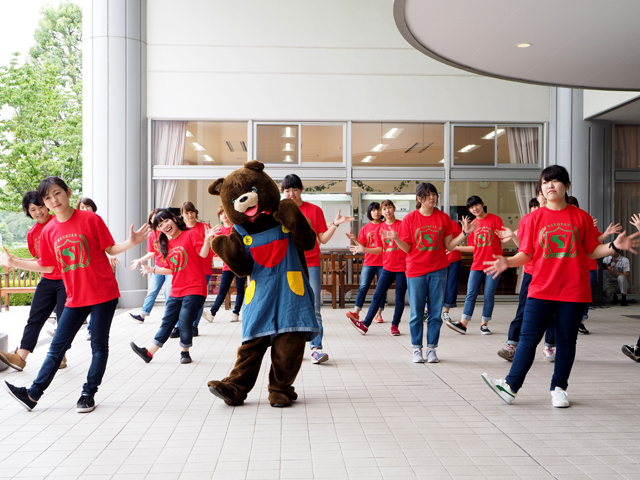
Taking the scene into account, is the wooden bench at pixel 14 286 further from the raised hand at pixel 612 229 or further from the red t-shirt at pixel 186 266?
the raised hand at pixel 612 229

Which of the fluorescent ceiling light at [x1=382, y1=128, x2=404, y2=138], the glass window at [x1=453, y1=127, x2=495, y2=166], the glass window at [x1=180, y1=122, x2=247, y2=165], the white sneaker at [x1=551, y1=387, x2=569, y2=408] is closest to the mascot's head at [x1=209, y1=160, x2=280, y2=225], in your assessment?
the white sneaker at [x1=551, y1=387, x2=569, y2=408]

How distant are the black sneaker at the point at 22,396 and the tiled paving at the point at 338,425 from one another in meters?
0.08

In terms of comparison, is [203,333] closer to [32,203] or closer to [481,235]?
[32,203]

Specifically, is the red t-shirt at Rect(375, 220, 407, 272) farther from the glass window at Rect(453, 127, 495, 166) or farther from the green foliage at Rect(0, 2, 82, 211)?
the green foliage at Rect(0, 2, 82, 211)

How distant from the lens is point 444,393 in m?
4.74

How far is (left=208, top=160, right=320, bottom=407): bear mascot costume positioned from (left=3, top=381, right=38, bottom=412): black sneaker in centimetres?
136

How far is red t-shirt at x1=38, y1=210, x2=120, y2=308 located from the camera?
13.8 feet

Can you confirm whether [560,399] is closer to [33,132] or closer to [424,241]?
[424,241]

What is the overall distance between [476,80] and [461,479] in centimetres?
1034

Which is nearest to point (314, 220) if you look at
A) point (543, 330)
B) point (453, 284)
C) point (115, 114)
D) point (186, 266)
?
point (186, 266)

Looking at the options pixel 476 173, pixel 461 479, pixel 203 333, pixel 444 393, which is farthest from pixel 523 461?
pixel 476 173

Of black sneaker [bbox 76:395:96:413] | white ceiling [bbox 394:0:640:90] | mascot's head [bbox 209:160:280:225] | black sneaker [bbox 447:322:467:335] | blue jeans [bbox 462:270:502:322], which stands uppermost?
white ceiling [bbox 394:0:640:90]

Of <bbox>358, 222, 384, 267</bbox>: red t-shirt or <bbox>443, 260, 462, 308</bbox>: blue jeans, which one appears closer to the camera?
<bbox>358, 222, 384, 267</bbox>: red t-shirt

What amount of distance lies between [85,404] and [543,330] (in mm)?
3524
